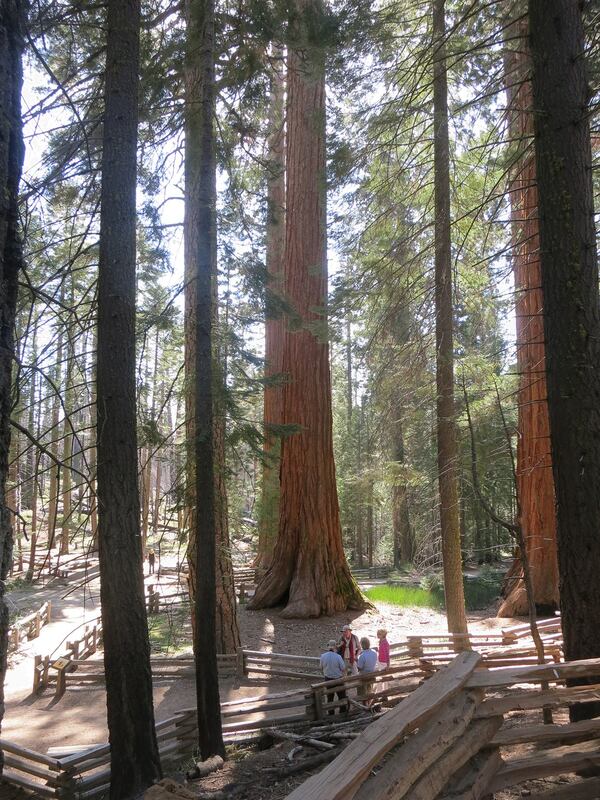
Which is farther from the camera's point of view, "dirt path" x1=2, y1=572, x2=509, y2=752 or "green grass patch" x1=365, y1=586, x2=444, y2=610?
"green grass patch" x1=365, y1=586, x2=444, y2=610

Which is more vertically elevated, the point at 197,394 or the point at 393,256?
the point at 393,256

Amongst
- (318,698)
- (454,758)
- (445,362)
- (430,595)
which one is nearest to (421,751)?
(454,758)

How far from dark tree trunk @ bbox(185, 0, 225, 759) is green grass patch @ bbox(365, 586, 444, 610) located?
36.7 feet

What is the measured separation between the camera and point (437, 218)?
34.9 feet

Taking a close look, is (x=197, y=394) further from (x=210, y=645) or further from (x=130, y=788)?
(x=130, y=788)

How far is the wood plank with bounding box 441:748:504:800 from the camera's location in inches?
144

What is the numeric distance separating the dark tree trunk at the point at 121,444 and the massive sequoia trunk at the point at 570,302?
3874 mm

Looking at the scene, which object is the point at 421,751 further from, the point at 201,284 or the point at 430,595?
the point at 430,595

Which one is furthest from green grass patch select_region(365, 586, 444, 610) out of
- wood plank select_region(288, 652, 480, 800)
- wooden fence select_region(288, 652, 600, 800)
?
wood plank select_region(288, 652, 480, 800)

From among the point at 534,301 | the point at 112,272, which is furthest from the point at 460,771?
the point at 534,301

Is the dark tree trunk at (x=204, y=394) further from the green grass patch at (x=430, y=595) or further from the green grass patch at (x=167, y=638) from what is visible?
the green grass patch at (x=430, y=595)

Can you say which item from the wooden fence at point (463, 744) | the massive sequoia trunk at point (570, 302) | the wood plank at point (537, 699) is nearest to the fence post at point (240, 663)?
the massive sequoia trunk at point (570, 302)

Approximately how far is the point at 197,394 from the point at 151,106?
4323 mm

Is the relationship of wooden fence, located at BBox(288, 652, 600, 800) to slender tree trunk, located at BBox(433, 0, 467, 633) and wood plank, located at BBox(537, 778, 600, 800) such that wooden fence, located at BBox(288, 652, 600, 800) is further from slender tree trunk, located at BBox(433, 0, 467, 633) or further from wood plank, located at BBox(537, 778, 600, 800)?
slender tree trunk, located at BBox(433, 0, 467, 633)
